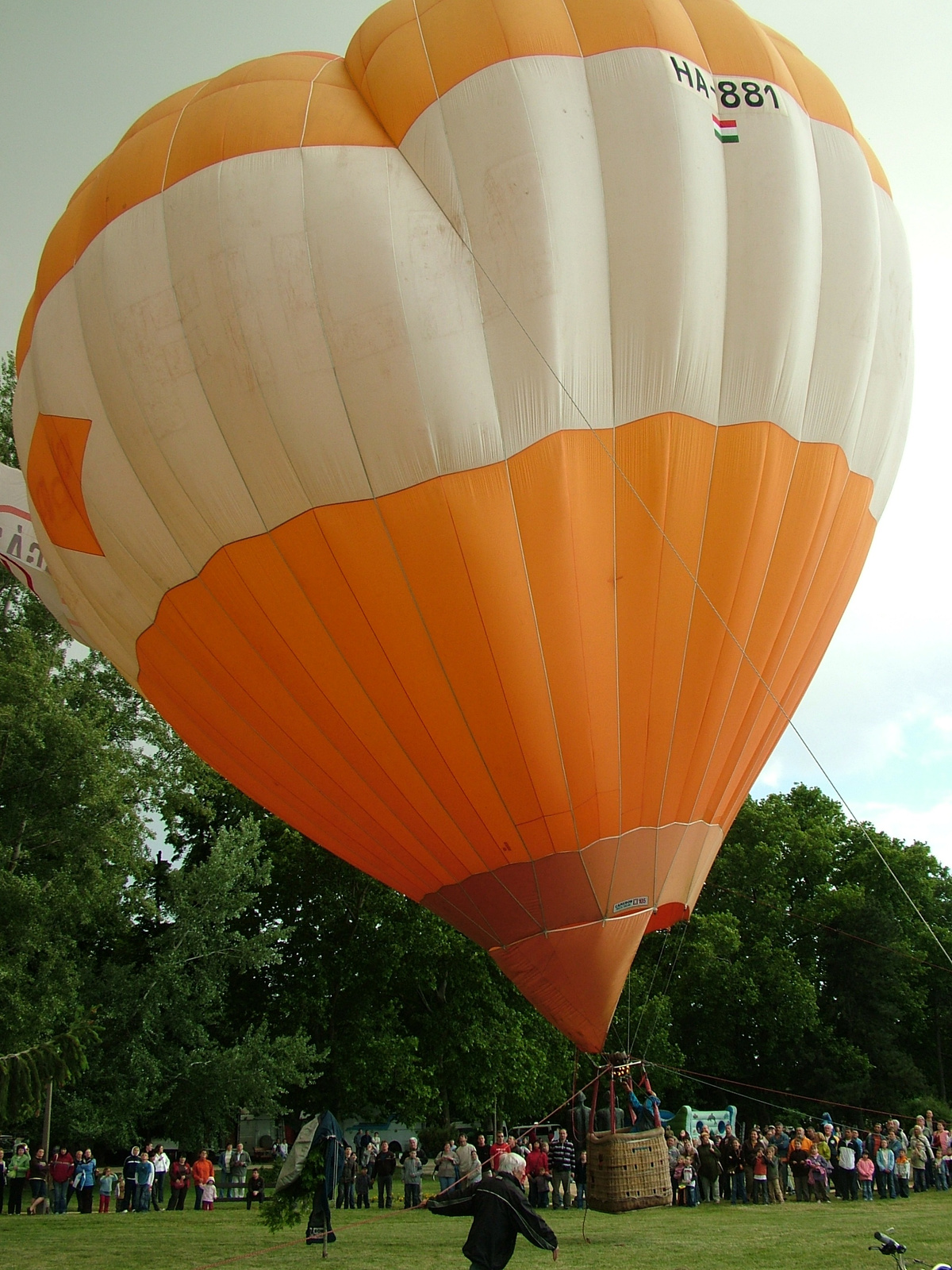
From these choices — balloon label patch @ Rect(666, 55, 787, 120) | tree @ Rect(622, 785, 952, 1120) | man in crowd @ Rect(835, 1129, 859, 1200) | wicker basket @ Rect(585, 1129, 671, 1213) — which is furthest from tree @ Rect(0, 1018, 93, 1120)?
tree @ Rect(622, 785, 952, 1120)

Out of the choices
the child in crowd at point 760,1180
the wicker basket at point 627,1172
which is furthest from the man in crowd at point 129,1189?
the wicker basket at point 627,1172

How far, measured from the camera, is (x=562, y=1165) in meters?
12.2

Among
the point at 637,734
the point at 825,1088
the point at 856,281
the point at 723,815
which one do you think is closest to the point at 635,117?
the point at 856,281

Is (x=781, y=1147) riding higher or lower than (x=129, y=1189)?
higher

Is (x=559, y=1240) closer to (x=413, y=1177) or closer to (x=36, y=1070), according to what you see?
(x=413, y=1177)

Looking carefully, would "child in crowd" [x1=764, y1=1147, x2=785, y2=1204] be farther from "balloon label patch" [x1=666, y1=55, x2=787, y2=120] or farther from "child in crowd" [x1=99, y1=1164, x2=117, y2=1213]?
"balloon label patch" [x1=666, y1=55, x2=787, y2=120]

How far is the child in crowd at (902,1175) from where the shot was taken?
13.6 metres

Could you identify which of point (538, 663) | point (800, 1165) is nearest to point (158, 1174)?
point (800, 1165)

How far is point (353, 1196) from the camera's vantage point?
47.6ft

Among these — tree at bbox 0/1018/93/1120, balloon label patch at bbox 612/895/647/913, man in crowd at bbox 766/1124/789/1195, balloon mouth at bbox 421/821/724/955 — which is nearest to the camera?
balloon mouth at bbox 421/821/724/955

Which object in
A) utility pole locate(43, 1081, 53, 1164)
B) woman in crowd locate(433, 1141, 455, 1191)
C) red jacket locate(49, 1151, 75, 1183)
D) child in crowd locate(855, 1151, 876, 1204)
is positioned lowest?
child in crowd locate(855, 1151, 876, 1204)

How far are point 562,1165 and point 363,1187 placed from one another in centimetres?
331

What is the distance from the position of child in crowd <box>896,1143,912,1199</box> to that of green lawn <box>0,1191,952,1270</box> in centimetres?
111

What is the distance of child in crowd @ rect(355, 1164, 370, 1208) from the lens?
1416 centimetres
